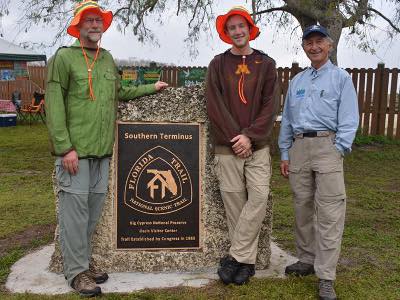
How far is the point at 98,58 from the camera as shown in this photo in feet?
12.7

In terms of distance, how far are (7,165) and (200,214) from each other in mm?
6424

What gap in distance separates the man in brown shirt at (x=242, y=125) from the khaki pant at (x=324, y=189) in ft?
0.93

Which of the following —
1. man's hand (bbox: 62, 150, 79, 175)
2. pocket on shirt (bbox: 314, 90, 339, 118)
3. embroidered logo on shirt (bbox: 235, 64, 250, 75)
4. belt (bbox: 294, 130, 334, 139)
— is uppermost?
embroidered logo on shirt (bbox: 235, 64, 250, 75)

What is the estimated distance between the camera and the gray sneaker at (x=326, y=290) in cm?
383

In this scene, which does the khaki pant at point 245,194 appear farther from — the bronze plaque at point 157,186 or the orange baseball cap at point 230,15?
the orange baseball cap at point 230,15

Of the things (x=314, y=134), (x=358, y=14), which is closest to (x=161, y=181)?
(x=314, y=134)

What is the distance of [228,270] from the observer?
13.6 ft

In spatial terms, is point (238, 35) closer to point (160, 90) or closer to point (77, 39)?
point (160, 90)

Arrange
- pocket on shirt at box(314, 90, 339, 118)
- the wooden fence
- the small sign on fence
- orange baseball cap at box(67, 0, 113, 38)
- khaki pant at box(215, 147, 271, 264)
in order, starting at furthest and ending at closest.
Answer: the small sign on fence → the wooden fence → khaki pant at box(215, 147, 271, 264) → pocket on shirt at box(314, 90, 339, 118) → orange baseball cap at box(67, 0, 113, 38)

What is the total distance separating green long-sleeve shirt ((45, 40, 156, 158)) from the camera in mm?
3670

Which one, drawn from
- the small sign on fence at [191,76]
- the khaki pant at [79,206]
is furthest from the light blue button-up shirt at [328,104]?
the small sign on fence at [191,76]

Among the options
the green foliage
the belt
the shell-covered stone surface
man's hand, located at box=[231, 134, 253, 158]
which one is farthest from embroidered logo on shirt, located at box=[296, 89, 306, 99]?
the green foliage

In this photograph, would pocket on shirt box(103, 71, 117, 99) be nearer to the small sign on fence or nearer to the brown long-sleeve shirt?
the brown long-sleeve shirt

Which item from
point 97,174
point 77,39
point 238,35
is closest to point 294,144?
point 238,35
